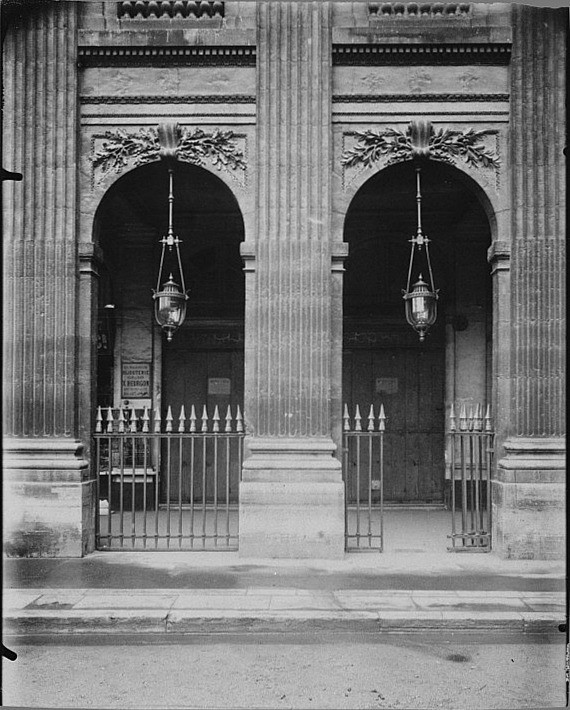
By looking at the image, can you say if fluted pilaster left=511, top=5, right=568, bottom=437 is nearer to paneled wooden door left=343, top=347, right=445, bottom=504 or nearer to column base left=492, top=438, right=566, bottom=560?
column base left=492, top=438, right=566, bottom=560

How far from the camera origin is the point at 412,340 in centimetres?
1353

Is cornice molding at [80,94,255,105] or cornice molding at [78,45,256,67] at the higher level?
cornice molding at [78,45,256,67]

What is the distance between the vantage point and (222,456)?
1358 cm

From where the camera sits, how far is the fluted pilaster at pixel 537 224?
30.3 ft

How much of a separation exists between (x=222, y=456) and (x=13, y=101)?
22.9ft

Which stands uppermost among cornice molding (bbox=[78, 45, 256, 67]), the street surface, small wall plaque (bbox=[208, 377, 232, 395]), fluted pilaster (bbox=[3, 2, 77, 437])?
cornice molding (bbox=[78, 45, 256, 67])

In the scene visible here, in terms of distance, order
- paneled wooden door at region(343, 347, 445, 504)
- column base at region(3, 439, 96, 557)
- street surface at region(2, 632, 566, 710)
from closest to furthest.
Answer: street surface at region(2, 632, 566, 710) < column base at region(3, 439, 96, 557) < paneled wooden door at region(343, 347, 445, 504)

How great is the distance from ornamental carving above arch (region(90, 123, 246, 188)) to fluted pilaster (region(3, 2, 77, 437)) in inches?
20.2

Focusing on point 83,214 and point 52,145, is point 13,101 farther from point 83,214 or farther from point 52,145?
point 83,214

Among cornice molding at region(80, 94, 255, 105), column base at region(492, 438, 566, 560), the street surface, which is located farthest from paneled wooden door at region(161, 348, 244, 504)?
the street surface

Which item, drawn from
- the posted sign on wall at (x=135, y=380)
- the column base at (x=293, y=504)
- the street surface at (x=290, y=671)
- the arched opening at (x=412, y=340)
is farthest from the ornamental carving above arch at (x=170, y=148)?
the street surface at (x=290, y=671)

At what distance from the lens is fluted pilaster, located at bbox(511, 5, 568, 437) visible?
30.3 ft

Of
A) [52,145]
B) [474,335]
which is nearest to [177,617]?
[52,145]

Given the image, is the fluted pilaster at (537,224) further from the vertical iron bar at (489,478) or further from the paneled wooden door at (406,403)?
the paneled wooden door at (406,403)
